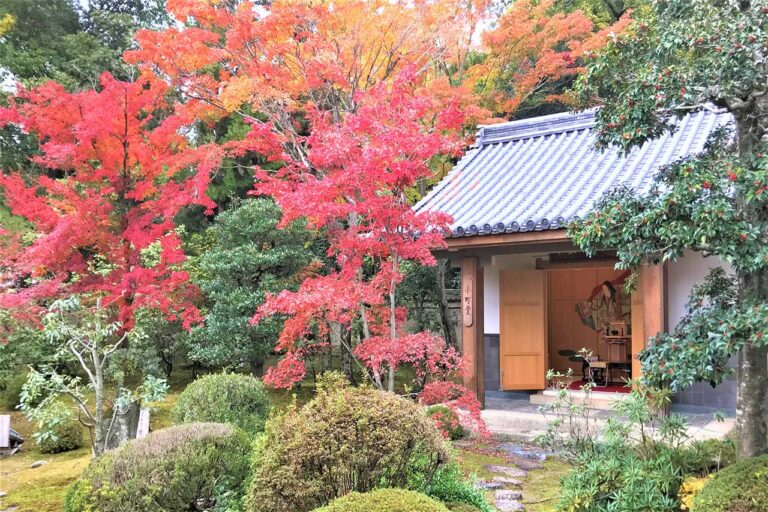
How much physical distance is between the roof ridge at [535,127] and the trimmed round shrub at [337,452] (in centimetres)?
832

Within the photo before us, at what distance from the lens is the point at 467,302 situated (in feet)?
29.0

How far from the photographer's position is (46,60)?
15.5m

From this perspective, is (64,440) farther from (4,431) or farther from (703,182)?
(703,182)

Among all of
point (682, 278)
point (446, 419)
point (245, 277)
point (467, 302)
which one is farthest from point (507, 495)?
point (245, 277)

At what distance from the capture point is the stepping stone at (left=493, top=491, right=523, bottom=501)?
18.0 feet

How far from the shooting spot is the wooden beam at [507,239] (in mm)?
7529

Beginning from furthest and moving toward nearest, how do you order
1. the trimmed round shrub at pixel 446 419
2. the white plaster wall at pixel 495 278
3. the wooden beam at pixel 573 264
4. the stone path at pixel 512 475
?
the white plaster wall at pixel 495 278 < the wooden beam at pixel 573 264 < the trimmed round shrub at pixel 446 419 < the stone path at pixel 512 475

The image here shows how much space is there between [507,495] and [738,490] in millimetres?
2384

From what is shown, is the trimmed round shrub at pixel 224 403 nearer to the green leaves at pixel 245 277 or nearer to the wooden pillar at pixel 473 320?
the wooden pillar at pixel 473 320

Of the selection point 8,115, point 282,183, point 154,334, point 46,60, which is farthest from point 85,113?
point 46,60

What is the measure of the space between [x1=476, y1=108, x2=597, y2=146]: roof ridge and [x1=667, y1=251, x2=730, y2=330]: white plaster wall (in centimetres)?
310

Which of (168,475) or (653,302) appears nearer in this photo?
(168,475)

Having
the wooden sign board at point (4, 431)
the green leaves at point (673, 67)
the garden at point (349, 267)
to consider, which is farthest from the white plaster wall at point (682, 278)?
the wooden sign board at point (4, 431)

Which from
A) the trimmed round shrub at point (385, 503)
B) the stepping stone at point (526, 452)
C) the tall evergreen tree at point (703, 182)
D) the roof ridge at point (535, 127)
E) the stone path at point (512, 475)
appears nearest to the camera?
the trimmed round shrub at point (385, 503)
